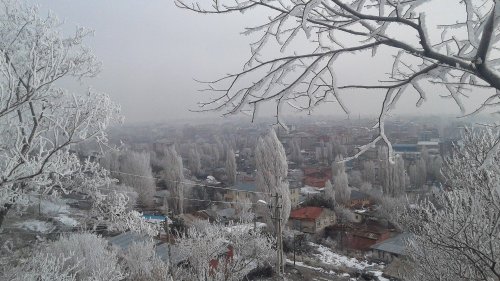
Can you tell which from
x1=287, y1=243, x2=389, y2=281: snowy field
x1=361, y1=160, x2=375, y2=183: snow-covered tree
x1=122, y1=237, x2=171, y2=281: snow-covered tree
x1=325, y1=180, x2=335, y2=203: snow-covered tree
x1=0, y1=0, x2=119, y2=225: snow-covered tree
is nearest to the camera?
x1=0, y1=0, x2=119, y2=225: snow-covered tree

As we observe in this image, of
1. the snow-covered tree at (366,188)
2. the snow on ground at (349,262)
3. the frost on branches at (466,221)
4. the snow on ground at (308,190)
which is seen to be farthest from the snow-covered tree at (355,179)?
the frost on branches at (466,221)

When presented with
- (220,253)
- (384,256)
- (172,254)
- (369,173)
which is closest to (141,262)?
(172,254)

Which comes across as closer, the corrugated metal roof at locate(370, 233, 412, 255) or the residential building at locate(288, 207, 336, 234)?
the corrugated metal roof at locate(370, 233, 412, 255)

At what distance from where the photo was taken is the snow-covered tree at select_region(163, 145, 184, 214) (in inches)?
1135

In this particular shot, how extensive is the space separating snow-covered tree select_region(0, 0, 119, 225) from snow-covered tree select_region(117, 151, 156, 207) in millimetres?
23434

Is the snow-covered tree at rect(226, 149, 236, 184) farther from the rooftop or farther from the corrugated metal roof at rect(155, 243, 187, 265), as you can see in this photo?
the corrugated metal roof at rect(155, 243, 187, 265)

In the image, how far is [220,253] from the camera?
15.0 meters

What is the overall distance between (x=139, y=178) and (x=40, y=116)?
2979 centimetres

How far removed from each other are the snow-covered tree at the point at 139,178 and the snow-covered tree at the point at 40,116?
76.9 feet

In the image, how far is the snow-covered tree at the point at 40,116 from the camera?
341cm

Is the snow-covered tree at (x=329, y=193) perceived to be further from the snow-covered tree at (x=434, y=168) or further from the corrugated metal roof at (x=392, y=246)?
the snow-covered tree at (x=434, y=168)

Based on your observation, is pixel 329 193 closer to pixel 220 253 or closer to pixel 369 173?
pixel 369 173

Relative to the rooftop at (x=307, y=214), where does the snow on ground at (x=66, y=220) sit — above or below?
above

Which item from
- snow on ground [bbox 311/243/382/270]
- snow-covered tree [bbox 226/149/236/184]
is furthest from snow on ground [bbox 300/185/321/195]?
snow on ground [bbox 311/243/382/270]
